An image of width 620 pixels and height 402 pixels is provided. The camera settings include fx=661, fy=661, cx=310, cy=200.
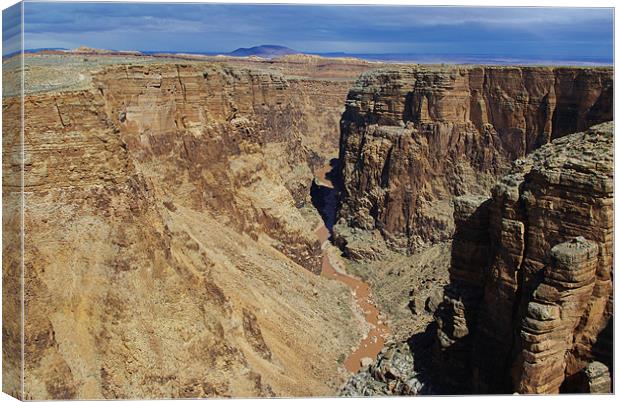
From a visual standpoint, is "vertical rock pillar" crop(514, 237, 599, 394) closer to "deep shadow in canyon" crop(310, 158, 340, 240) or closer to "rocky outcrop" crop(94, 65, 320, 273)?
"rocky outcrop" crop(94, 65, 320, 273)

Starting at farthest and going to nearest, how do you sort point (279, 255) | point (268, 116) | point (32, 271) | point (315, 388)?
point (268, 116)
point (279, 255)
point (315, 388)
point (32, 271)

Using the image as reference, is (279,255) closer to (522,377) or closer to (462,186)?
(462,186)

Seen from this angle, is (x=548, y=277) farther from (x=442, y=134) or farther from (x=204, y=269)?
(x=442, y=134)

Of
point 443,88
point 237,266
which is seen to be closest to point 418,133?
point 443,88

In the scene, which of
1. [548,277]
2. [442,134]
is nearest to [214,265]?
[548,277]

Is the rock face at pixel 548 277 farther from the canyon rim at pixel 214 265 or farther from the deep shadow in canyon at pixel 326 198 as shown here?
the deep shadow in canyon at pixel 326 198
